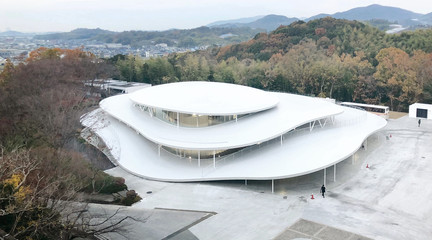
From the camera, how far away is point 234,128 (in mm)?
26781

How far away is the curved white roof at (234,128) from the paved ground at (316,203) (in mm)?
2709

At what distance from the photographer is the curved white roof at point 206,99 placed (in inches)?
1088

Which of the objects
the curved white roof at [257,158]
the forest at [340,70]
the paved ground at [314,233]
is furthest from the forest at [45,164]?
the forest at [340,70]

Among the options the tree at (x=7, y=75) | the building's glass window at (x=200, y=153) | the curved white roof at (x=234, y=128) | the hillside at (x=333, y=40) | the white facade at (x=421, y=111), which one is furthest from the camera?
the hillside at (x=333, y=40)

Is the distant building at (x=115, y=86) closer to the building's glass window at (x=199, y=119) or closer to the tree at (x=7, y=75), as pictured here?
the tree at (x=7, y=75)

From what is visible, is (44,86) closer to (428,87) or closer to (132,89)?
(132,89)

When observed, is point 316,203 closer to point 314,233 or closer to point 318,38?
point 314,233

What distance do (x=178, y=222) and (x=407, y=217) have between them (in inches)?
447

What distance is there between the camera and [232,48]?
296ft

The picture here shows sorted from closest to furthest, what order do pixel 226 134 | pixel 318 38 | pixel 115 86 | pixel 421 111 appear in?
pixel 226 134, pixel 421 111, pixel 115 86, pixel 318 38

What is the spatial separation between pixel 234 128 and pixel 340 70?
29.3m

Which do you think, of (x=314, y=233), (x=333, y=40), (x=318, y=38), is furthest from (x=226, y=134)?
(x=318, y=38)

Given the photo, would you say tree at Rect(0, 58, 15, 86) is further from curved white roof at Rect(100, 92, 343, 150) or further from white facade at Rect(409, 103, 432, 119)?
white facade at Rect(409, 103, 432, 119)

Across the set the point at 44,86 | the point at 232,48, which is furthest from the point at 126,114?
the point at 232,48
